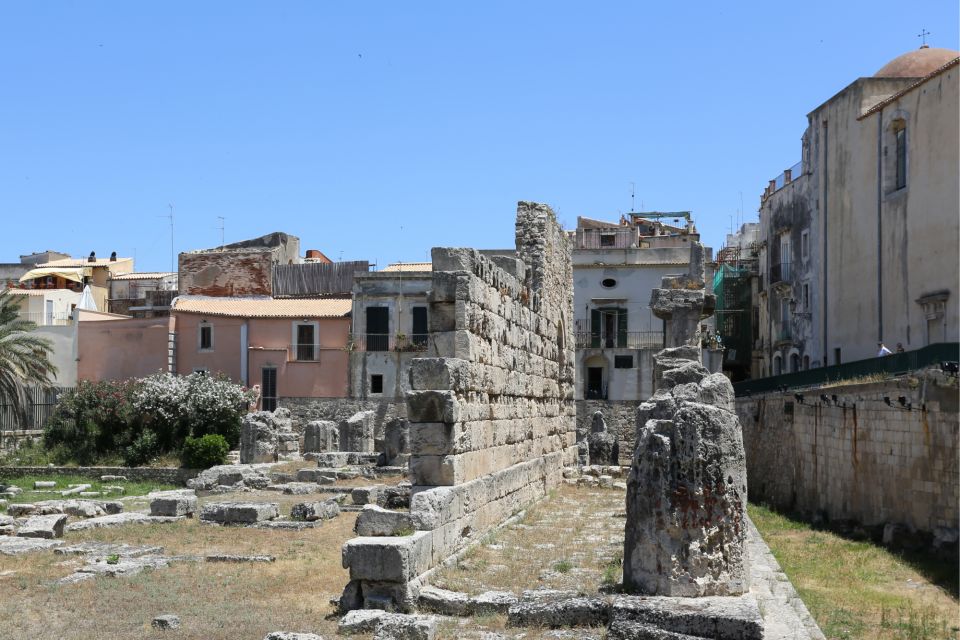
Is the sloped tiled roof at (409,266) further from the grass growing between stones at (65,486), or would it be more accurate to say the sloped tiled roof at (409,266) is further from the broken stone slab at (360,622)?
the broken stone slab at (360,622)

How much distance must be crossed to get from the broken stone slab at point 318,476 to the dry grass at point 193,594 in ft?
27.1

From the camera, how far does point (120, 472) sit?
30.0 meters

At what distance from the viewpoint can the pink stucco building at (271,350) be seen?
4144 cm

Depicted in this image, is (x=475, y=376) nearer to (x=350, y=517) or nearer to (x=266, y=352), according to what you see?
(x=350, y=517)

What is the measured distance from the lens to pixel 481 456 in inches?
516

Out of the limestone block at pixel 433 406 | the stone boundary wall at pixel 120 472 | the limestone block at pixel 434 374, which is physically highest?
the limestone block at pixel 434 374

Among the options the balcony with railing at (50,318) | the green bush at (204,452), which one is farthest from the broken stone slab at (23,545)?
the balcony with railing at (50,318)

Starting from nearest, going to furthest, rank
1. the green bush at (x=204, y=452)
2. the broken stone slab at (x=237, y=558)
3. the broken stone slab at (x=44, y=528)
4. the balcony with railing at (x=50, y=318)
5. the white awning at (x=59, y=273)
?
the broken stone slab at (x=237, y=558) < the broken stone slab at (x=44, y=528) < the green bush at (x=204, y=452) < the balcony with railing at (x=50, y=318) < the white awning at (x=59, y=273)

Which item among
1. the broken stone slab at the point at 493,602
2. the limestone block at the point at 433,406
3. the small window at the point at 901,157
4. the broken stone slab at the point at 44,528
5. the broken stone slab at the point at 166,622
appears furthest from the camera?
the small window at the point at 901,157

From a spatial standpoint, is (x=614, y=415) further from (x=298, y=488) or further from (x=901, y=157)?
(x=298, y=488)

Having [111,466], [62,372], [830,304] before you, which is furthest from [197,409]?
[830,304]

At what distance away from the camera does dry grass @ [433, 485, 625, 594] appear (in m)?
9.85

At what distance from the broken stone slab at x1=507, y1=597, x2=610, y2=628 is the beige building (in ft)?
62.6

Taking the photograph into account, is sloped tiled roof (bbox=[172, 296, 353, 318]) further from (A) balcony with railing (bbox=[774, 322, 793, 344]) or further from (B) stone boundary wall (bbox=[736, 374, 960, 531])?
(B) stone boundary wall (bbox=[736, 374, 960, 531])
